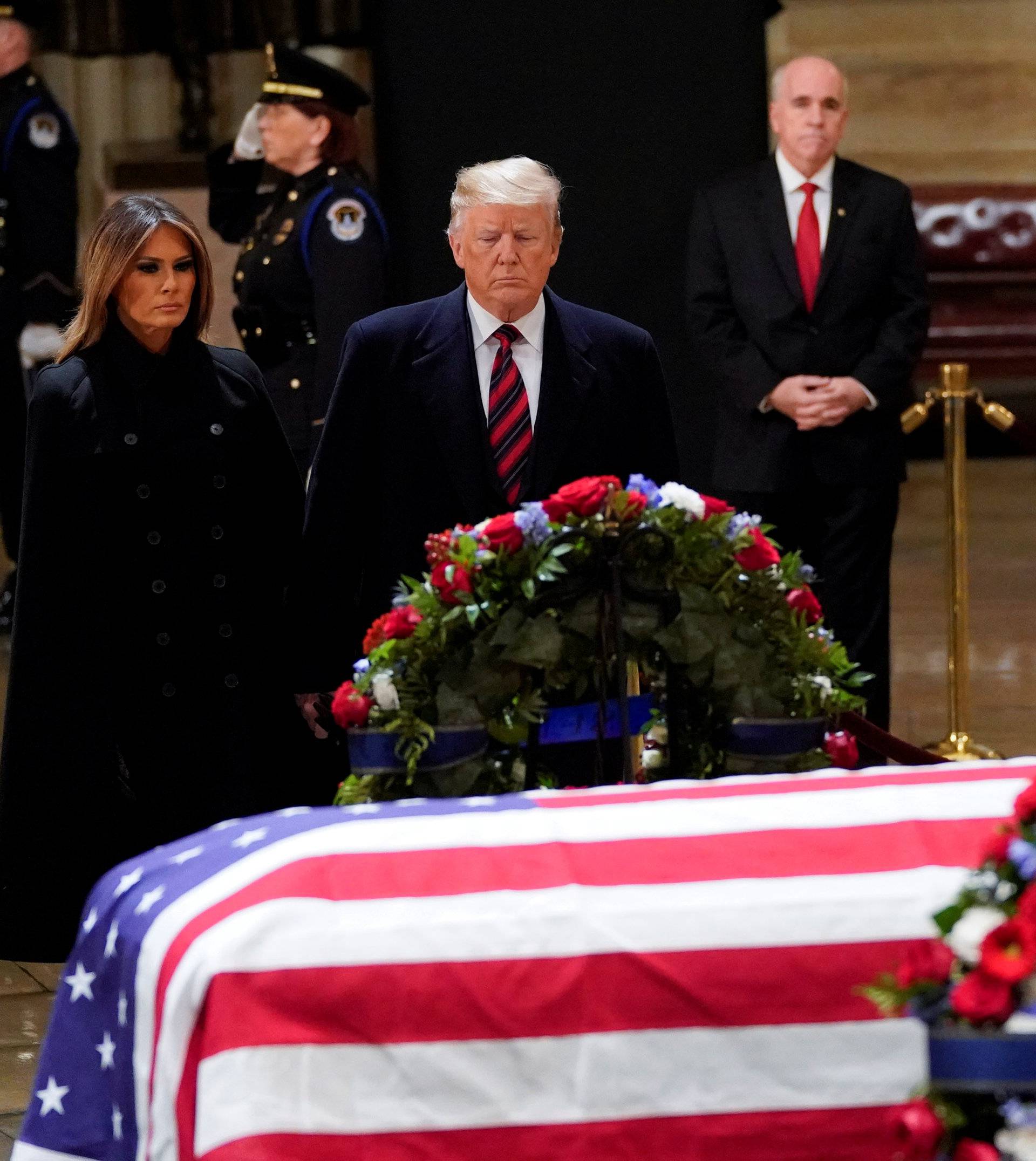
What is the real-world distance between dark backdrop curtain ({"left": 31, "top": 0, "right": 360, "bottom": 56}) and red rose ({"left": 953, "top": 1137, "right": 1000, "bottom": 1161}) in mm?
7677

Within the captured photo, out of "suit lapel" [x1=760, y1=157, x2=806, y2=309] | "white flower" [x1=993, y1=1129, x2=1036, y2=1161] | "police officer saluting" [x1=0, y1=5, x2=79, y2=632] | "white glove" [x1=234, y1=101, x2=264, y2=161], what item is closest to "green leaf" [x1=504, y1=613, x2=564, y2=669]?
"white flower" [x1=993, y1=1129, x2=1036, y2=1161]

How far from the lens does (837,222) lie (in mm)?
5430

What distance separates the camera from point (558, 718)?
2.84 meters

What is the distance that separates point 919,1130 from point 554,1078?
480mm

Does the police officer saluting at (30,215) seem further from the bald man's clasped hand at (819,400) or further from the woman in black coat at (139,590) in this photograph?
the woman in black coat at (139,590)

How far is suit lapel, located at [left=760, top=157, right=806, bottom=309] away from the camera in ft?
17.7

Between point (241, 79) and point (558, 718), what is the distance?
716 cm

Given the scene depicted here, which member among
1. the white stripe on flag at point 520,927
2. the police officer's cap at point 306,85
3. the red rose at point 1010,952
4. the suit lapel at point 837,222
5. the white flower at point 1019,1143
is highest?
the police officer's cap at point 306,85

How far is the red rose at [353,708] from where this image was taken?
280 cm

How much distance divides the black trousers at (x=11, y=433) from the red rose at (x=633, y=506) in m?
4.99

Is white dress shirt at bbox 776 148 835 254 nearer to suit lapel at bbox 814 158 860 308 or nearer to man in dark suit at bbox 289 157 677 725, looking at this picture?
suit lapel at bbox 814 158 860 308

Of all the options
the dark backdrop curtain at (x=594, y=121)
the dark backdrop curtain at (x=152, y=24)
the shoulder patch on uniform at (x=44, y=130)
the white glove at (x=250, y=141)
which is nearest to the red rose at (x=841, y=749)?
the white glove at (x=250, y=141)

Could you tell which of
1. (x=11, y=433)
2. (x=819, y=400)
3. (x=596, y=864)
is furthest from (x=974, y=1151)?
(x=11, y=433)

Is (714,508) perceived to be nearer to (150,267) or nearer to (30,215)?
(150,267)
